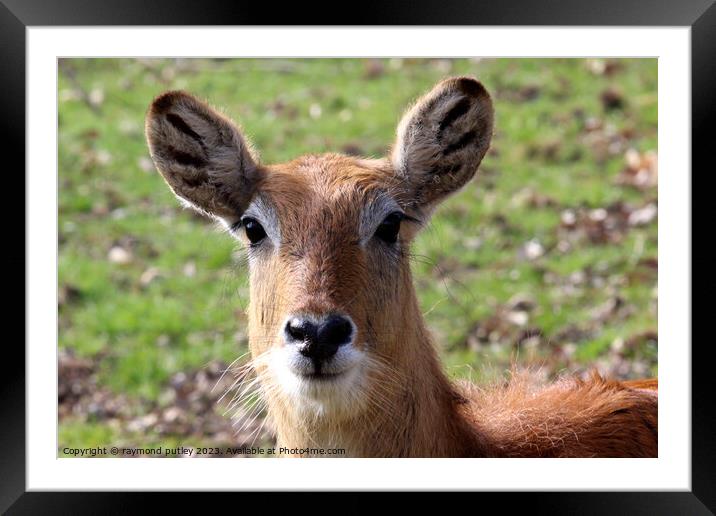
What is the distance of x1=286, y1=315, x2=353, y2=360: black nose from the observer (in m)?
5.53

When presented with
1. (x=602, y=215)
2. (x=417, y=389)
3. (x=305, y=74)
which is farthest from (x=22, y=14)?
(x=305, y=74)

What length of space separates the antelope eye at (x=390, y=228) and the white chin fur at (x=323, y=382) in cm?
89

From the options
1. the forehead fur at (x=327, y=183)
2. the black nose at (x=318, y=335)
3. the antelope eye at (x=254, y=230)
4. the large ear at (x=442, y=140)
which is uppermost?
the large ear at (x=442, y=140)

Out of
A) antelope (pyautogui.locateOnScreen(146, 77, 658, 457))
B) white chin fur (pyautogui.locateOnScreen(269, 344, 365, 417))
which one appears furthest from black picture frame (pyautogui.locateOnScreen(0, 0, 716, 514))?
white chin fur (pyautogui.locateOnScreen(269, 344, 365, 417))

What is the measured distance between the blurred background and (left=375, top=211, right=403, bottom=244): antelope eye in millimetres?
1580

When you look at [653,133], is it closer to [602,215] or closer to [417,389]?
[602,215]

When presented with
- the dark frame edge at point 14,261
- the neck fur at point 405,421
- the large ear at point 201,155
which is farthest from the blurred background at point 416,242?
the dark frame edge at point 14,261

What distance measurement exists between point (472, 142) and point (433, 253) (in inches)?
195

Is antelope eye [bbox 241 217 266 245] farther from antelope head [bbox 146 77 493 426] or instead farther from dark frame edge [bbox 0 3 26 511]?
dark frame edge [bbox 0 3 26 511]

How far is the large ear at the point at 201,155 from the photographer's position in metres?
6.33

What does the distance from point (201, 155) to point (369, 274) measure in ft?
4.21

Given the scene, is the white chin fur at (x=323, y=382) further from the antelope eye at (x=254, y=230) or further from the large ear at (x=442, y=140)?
the large ear at (x=442, y=140)

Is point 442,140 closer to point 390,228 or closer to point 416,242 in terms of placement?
point 390,228

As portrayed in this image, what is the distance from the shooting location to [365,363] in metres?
5.86
